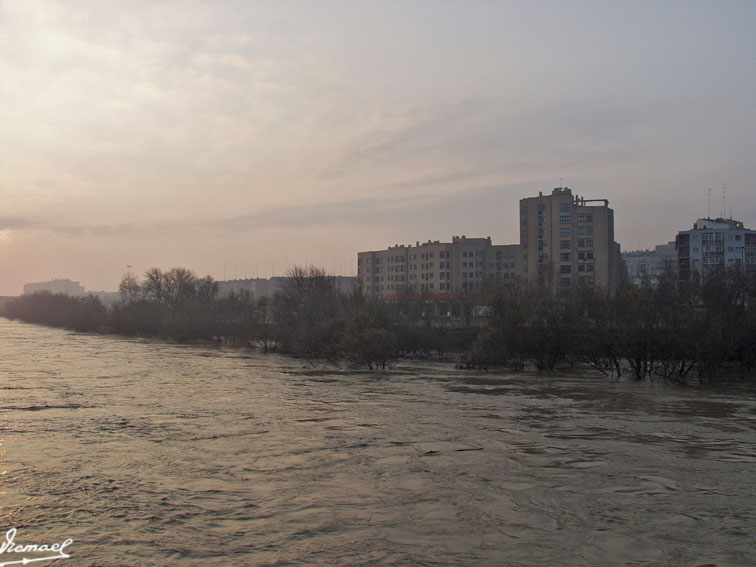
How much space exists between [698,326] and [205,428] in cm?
2575

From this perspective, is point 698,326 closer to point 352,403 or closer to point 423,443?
point 352,403

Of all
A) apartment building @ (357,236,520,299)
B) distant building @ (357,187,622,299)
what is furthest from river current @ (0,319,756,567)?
apartment building @ (357,236,520,299)

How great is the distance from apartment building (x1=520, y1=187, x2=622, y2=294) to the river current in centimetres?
7790

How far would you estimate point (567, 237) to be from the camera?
102 m

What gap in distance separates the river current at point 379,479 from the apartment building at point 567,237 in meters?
77.9

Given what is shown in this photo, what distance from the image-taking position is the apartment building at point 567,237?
100250mm

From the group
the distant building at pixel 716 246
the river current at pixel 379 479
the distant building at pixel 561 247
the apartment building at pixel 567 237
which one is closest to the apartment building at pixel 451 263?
the distant building at pixel 561 247

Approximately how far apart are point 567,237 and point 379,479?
94754 mm

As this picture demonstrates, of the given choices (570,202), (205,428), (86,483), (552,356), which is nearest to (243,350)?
(552,356)

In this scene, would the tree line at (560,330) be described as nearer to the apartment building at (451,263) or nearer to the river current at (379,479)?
the river current at (379,479)

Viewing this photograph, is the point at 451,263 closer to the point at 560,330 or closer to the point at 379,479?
the point at 560,330

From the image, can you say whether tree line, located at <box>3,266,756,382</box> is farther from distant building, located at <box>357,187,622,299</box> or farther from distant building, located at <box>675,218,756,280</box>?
distant building, located at <box>675,218,756,280</box>

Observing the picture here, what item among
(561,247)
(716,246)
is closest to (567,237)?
(561,247)

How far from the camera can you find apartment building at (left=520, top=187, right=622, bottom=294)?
10025cm
